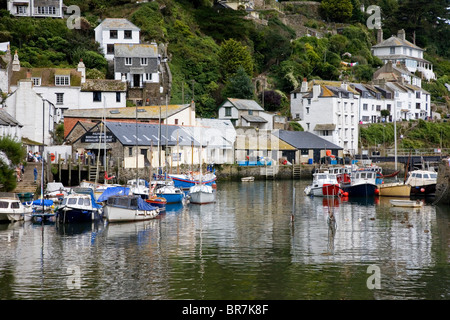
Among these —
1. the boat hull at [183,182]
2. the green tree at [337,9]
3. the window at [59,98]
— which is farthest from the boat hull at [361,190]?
the green tree at [337,9]

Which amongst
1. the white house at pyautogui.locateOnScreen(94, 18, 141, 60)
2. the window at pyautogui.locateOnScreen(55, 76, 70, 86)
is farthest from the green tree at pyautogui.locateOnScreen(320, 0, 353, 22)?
the window at pyautogui.locateOnScreen(55, 76, 70, 86)

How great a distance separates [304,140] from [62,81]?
33.5 meters

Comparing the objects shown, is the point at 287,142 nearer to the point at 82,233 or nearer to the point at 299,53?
the point at 299,53

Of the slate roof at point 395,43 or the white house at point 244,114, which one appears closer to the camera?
the white house at point 244,114

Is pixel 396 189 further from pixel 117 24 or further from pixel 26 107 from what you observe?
pixel 117 24

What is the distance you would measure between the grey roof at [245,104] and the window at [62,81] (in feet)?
75.0

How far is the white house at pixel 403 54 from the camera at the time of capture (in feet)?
437

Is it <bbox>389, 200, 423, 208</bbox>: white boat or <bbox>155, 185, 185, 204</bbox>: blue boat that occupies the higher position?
<bbox>155, 185, 185, 204</bbox>: blue boat

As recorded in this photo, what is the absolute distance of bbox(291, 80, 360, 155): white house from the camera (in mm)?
101312

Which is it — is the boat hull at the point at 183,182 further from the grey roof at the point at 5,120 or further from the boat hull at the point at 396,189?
the boat hull at the point at 396,189

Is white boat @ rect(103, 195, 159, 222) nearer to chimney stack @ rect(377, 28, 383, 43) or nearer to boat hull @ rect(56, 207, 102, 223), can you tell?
boat hull @ rect(56, 207, 102, 223)

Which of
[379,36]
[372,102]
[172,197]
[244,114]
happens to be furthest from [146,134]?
[379,36]

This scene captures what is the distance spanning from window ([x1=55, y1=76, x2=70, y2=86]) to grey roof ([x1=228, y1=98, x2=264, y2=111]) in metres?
22.9

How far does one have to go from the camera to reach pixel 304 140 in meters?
96.4
